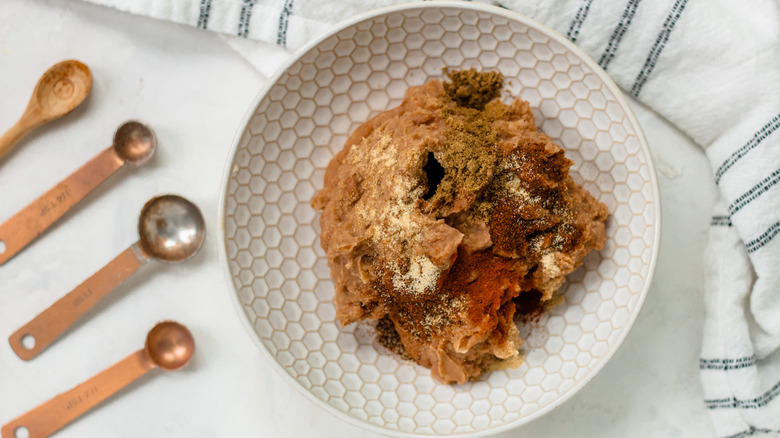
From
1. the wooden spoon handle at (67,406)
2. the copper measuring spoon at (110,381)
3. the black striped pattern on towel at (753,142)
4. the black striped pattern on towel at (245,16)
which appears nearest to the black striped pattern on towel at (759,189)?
the black striped pattern on towel at (753,142)

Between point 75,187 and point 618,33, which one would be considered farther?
point 75,187

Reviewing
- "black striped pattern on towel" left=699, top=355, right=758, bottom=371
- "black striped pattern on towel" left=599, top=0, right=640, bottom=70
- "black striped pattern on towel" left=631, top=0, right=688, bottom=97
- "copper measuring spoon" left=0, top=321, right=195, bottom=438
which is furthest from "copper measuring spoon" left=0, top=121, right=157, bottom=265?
"black striped pattern on towel" left=699, top=355, right=758, bottom=371

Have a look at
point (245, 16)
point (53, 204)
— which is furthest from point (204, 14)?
point (53, 204)

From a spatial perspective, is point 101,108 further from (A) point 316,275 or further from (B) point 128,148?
(A) point 316,275

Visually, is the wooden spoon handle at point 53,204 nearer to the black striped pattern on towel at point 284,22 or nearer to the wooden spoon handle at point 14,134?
the wooden spoon handle at point 14,134

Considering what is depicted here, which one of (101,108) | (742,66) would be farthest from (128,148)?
(742,66)

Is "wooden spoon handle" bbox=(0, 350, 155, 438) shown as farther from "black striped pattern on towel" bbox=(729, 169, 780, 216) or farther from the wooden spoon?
"black striped pattern on towel" bbox=(729, 169, 780, 216)

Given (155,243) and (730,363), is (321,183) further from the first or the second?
(730,363)
